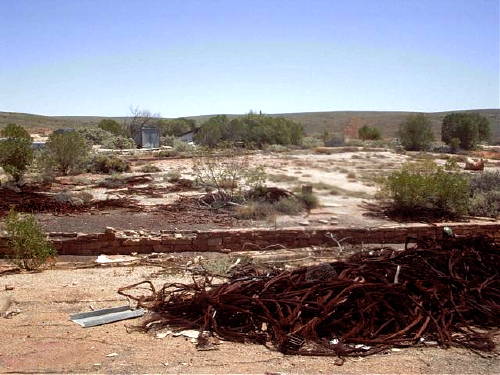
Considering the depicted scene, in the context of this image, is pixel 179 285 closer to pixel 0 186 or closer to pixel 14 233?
pixel 14 233

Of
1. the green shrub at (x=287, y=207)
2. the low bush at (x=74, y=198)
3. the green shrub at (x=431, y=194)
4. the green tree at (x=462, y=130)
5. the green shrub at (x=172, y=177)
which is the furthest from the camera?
the green tree at (x=462, y=130)

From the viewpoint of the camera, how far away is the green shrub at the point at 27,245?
8.38 m

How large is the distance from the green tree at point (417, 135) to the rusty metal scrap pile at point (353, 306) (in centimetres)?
3386

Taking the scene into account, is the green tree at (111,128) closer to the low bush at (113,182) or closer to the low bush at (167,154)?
the low bush at (167,154)

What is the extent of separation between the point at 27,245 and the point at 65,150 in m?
15.4

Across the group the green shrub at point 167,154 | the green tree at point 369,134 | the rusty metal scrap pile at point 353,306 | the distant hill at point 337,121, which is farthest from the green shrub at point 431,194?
the distant hill at point 337,121

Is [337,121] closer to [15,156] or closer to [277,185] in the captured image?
[277,185]

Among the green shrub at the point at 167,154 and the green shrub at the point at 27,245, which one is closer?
the green shrub at the point at 27,245

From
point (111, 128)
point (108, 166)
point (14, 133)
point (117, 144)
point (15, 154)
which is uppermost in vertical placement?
point (111, 128)

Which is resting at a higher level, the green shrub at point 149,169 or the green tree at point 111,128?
the green tree at point 111,128

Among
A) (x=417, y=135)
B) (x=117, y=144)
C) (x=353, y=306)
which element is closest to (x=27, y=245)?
(x=353, y=306)

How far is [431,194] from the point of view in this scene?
1382cm

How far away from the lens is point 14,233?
863cm

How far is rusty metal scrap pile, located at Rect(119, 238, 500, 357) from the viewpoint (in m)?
5.09
